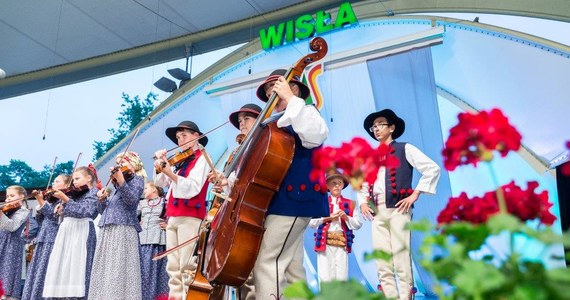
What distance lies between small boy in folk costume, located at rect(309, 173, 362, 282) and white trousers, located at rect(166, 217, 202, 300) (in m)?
1.52

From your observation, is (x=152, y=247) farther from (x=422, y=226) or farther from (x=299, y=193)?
(x=422, y=226)

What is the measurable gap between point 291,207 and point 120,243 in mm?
1940

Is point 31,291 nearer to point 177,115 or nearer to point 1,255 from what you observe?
point 1,255

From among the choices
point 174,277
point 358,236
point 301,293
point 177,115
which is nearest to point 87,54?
point 177,115

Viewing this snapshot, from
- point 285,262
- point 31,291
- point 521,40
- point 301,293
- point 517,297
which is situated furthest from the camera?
point 521,40

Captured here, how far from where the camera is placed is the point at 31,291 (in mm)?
4035

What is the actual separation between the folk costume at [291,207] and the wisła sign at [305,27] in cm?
448

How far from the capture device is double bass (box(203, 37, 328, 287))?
1.92 metres

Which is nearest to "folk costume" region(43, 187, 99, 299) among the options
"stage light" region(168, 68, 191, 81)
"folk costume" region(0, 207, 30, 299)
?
"folk costume" region(0, 207, 30, 299)

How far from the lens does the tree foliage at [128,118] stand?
8453 mm

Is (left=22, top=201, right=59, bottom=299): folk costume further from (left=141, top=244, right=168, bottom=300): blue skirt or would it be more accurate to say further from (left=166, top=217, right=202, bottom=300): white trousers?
(left=166, top=217, right=202, bottom=300): white trousers

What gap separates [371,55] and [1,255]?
3877 mm

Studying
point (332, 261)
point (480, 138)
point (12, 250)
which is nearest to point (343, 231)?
point (332, 261)

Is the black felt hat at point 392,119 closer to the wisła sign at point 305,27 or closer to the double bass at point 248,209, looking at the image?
the double bass at point 248,209
